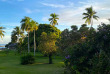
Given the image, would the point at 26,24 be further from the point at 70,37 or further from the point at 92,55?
the point at 92,55

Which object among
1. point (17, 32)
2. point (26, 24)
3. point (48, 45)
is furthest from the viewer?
point (17, 32)

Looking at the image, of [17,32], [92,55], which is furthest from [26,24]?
[92,55]

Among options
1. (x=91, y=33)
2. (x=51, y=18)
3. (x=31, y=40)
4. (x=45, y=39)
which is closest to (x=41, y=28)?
(x=31, y=40)

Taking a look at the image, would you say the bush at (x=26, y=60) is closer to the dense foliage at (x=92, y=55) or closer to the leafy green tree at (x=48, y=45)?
the leafy green tree at (x=48, y=45)

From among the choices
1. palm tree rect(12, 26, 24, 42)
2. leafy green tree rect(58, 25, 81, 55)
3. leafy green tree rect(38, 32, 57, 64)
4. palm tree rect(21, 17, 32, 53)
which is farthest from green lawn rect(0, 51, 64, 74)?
palm tree rect(12, 26, 24, 42)

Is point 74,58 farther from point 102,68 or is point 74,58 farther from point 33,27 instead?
point 33,27

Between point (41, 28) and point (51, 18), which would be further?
point (51, 18)

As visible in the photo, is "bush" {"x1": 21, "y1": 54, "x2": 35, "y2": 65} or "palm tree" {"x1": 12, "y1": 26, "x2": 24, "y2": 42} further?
"palm tree" {"x1": 12, "y1": 26, "x2": 24, "y2": 42}

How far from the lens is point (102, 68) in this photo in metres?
6.62

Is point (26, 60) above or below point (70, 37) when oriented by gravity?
below

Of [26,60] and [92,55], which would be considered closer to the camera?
[92,55]

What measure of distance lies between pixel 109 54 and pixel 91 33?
1.87m

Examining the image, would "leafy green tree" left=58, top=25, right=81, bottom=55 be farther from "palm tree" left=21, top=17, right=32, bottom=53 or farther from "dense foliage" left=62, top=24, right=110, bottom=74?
"palm tree" left=21, top=17, right=32, bottom=53

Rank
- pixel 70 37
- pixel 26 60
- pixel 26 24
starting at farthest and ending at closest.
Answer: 1. pixel 26 24
2. pixel 26 60
3. pixel 70 37
